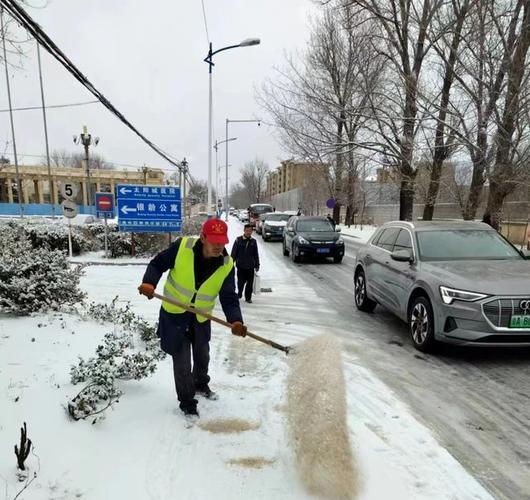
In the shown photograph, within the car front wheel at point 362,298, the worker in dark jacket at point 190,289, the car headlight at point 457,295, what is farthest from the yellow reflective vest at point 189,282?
the car front wheel at point 362,298

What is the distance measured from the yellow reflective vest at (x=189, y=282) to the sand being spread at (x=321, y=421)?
0.90 meters

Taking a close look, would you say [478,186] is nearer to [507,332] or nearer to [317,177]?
[507,332]

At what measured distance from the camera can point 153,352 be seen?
4.21 m

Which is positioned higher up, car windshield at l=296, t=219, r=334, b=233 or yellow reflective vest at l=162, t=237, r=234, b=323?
yellow reflective vest at l=162, t=237, r=234, b=323

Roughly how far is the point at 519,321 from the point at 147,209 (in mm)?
Answer: 10771

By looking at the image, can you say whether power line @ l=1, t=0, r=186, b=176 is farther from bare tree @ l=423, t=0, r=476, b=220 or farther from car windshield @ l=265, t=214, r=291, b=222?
car windshield @ l=265, t=214, r=291, b=222

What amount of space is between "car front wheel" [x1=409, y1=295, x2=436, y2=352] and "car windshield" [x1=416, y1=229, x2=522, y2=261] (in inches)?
27.5

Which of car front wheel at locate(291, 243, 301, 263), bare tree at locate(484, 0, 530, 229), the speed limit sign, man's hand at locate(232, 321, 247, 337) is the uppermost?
bare tree at locate(484, 0, 530, 229)

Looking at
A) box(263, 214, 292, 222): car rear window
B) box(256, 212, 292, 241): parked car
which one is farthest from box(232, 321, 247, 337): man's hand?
box(263, 214, 292, 222): car rear window

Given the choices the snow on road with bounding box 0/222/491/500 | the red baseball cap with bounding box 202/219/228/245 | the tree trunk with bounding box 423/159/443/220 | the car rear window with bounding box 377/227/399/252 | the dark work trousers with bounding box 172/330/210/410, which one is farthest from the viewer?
the tree trunk with bounding box 423/159/443/220

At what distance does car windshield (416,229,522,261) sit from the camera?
5734 mm

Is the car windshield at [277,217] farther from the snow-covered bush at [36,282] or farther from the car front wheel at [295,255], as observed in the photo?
the snow-covered bush at [36,282]

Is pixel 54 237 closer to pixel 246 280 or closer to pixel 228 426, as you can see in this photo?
pixel 246 280

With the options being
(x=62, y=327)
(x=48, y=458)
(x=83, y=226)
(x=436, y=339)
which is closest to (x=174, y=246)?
(x=48, y=458)
